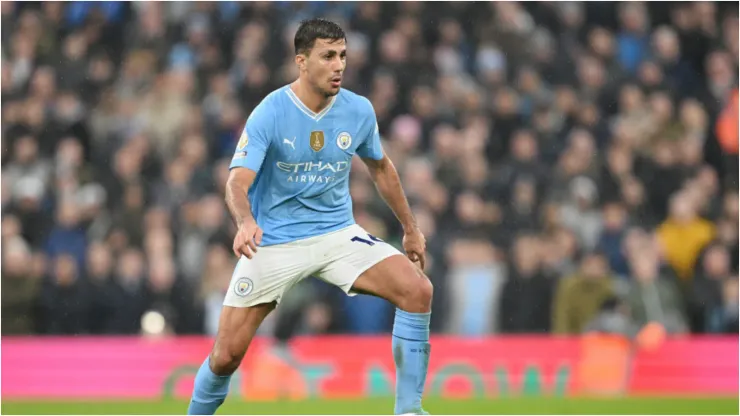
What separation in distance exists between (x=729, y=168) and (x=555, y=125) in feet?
6.68

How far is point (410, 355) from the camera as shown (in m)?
7.72

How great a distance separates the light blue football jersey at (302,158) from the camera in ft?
25.5

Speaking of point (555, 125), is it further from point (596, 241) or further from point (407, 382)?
point (407, 382)

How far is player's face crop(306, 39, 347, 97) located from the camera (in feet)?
25.4

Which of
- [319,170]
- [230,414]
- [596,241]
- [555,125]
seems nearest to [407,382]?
[319,170]

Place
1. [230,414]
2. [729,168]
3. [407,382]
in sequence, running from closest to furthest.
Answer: [407,382] → [230,414] → [729,168]

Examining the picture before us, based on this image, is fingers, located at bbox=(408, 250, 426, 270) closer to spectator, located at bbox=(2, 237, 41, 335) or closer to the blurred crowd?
the blurred crowd

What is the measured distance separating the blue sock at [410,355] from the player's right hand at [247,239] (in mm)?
979

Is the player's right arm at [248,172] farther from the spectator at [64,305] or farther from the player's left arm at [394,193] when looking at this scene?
the spectator at [64,305]

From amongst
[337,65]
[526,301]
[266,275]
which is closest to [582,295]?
[526,301]

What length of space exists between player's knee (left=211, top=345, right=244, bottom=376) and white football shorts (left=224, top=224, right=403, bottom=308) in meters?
0.27

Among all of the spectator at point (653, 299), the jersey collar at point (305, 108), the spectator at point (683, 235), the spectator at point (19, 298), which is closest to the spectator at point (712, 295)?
the spectator at point (653, 299)

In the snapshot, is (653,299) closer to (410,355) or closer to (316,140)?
(410,355)

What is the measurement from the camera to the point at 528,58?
16.8 m
